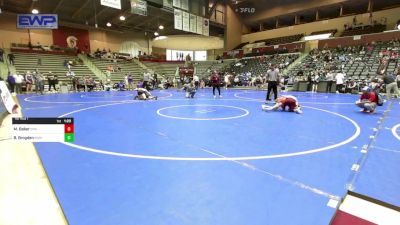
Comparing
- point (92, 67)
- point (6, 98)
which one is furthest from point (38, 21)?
point (92, 67)

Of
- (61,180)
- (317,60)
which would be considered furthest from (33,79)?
(317,60)

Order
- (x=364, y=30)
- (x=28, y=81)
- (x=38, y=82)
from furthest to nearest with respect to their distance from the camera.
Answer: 1. (x=364, y=30)
2. (x=28, y=81)
3. (x=38, y=82)

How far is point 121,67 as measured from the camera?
32.2 m

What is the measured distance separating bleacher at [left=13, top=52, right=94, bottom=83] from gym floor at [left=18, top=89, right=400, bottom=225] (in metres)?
22.9

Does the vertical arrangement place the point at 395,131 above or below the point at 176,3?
below

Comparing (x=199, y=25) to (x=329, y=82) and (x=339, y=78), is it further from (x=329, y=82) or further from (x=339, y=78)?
(x=339, y=78)

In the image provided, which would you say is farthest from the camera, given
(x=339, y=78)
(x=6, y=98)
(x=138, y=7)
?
(x=138, y=7)

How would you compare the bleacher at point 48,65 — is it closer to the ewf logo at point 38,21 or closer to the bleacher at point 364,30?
the ewf logo at point 38,21

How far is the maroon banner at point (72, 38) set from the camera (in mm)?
30828

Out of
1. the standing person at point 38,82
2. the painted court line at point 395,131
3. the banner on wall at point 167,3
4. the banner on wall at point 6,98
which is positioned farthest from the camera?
the banner on wall at point 167,3

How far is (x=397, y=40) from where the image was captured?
74.9ft

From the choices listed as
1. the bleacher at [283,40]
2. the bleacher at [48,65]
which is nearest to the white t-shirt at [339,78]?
the bleacher at [283,40]
